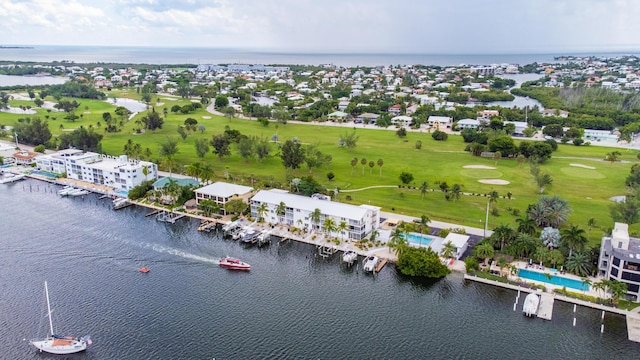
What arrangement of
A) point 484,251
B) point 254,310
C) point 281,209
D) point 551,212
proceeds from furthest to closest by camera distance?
point 281,209 → point 551,212 → point 484,251 → point 254,310

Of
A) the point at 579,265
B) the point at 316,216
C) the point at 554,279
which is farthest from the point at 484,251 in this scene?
the point at 316,216

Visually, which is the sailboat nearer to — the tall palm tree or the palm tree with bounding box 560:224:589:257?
the tall palm tree

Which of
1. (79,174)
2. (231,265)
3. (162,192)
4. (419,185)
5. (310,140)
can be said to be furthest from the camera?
(310,140)

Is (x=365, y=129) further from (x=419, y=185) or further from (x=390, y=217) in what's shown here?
(x=390, y=217)

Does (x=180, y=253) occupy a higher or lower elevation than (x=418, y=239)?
lower

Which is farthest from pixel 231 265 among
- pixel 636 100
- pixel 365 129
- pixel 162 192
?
pixel 636 100

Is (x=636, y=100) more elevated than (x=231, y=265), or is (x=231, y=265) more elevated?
(x=636, y=100)

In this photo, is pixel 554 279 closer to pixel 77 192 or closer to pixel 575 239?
pixel 575 239
